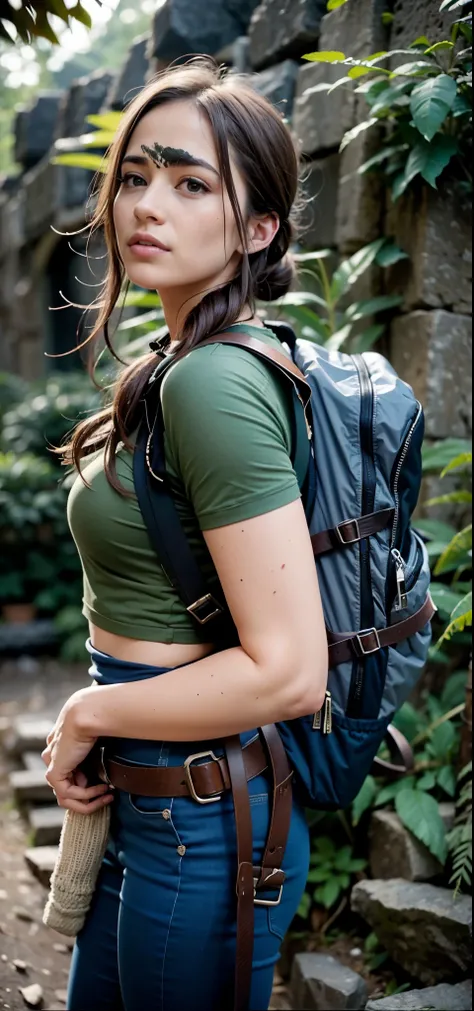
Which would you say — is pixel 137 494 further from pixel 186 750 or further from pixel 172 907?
pixel 172 907

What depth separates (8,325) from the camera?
35.4ft

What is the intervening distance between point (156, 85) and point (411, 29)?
118 centimetres

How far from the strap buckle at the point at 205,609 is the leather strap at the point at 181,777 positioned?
23 cm

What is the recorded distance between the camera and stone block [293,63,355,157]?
295 cm

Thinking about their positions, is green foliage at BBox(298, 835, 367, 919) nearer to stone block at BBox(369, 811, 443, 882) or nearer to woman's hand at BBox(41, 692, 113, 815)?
stone block at BBox(369, 811, 443, 882)

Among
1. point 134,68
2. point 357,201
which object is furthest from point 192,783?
point 134,68

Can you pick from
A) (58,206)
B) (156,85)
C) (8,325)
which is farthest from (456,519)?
(8,325)

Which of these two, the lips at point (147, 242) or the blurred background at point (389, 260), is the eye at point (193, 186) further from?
the blurred background at point (389, 260)

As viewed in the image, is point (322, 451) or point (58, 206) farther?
point (58, 206)

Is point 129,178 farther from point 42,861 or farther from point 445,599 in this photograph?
point 42,861

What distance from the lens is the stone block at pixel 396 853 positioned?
2.52 meters

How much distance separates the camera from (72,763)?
153 centimetres

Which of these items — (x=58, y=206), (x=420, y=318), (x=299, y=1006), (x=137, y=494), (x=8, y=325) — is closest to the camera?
(x=137, y=494)

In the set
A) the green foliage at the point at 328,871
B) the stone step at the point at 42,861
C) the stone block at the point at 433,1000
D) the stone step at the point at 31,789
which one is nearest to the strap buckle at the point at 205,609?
the stone block at the point at 433,1000
